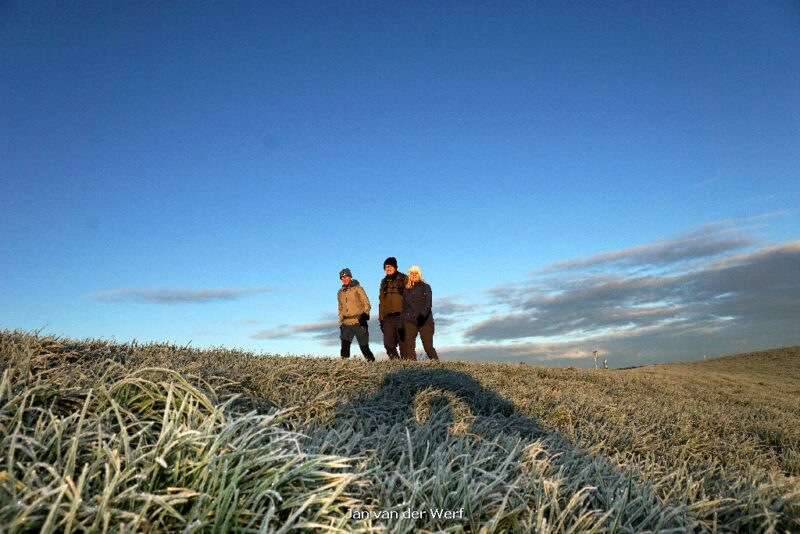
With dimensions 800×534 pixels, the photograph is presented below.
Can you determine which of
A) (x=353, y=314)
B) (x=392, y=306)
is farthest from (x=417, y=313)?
(x=353, y=314)

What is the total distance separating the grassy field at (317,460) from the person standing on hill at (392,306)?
7349mm

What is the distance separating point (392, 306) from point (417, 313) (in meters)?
1.20

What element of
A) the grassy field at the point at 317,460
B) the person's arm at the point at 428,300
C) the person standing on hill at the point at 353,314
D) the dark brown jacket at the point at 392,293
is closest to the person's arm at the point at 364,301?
the person standing on hill at the point at 353,314

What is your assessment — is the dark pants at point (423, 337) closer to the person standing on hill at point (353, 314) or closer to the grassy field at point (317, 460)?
the person standing on hill at point (353, 314)

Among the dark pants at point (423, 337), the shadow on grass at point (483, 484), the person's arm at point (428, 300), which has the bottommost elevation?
the shadow on grass at point (483, 484)

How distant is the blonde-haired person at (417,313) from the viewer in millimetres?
13148

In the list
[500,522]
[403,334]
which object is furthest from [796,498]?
[403,334]

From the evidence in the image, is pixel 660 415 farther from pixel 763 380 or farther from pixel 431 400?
pixel 763 380

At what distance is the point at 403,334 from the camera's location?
14.4 m

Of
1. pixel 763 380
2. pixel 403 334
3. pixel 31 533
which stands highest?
pixel 403 334

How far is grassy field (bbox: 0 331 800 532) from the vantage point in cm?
215

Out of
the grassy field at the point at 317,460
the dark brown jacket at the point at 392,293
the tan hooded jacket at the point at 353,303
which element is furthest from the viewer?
the dark brown jacket at the point at 392,293

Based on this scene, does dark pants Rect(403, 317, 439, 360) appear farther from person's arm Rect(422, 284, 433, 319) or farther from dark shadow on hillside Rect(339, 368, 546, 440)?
dark shadow on hillside Rect(339, 368, 546, 440)

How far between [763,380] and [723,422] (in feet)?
43.3
